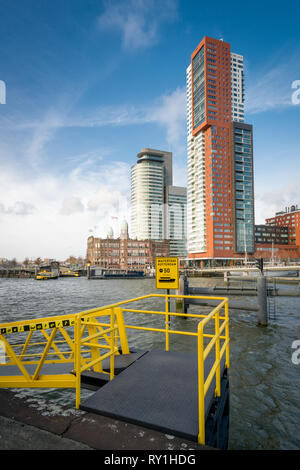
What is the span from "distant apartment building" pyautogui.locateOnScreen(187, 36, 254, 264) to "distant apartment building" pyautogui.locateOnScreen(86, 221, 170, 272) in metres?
33.5

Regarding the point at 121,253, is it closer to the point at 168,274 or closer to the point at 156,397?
the point at 168,274

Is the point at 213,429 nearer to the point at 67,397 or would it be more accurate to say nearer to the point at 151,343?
the point at 67,397

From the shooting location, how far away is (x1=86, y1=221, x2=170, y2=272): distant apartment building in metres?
157

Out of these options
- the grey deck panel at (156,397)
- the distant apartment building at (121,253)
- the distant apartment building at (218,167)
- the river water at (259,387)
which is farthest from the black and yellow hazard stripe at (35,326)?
the distant apartment building at (121,253)

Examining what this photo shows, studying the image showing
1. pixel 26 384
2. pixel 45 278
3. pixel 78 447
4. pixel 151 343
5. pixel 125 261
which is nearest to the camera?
pixel 78 447

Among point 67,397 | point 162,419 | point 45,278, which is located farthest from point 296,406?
point 45,278

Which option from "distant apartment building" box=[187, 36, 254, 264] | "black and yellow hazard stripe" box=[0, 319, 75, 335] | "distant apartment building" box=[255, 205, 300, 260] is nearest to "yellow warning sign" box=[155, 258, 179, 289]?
"black and yellow hazard stripe" box=[0, 319, 75, 335]

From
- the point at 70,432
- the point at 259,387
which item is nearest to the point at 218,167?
the point at 259,387

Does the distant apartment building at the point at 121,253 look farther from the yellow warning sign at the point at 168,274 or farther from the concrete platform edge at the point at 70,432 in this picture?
the concrete platform edge at the point at 70,432

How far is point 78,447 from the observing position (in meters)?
2.83

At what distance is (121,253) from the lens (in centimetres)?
16212

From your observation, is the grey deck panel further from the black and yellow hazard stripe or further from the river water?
the river water

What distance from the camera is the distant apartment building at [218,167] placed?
434 ft

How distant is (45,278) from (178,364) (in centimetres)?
9763
